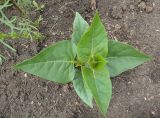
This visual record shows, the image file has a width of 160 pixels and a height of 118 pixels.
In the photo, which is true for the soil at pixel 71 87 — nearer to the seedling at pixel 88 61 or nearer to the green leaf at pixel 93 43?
the seedling at pixel 88 61

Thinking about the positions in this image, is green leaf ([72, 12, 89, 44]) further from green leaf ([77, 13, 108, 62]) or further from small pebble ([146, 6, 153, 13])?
small pebble ([146, 6, 153, 13])

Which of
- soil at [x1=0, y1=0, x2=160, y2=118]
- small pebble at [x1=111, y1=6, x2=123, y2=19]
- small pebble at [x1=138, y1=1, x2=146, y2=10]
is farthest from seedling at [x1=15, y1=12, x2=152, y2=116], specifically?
small pebble at [x1=138, y1=1, x2=146, y2=10]

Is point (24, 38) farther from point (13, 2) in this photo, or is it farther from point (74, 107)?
point (74, 107)

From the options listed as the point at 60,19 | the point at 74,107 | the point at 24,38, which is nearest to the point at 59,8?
the point at 60,19

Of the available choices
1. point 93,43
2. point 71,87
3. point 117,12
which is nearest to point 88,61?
point 93,43

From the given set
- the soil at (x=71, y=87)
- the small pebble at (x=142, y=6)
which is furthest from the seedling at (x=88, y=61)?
the small pebble at (x=142, y=6)

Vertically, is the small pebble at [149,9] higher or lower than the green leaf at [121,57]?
lower
